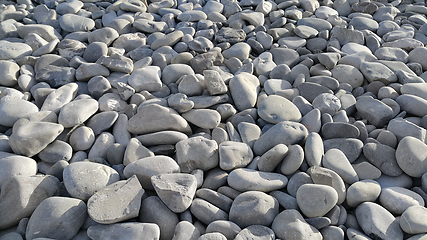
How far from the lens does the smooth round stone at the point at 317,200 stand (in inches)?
56.1

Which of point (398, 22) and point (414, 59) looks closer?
point (414, 59)

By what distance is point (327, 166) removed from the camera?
5.40ft

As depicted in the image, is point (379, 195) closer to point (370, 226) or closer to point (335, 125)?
point (370, 226)

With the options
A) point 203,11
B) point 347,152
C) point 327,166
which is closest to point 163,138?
point 327,166

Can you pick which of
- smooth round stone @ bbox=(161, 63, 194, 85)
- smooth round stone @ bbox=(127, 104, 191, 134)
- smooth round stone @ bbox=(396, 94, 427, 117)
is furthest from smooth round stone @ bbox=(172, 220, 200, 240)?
smooth round stone @ bbox=(396, 94, 427, 117)

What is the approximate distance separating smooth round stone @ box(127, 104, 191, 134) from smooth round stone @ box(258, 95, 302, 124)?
0.50 meters

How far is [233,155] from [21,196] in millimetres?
1040

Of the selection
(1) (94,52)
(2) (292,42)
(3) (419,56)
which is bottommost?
(1) (94,52)

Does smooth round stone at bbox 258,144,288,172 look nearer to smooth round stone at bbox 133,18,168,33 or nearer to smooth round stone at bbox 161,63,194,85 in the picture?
smooth round stone at bbox 161,63,194,85

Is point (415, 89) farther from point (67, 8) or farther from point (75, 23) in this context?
point (67, 8)

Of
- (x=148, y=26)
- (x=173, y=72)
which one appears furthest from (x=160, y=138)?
(x=148, y=26)

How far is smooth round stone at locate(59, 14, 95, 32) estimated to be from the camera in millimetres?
2965

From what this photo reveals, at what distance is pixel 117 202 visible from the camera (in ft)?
4.60

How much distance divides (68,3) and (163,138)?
7.61 feet
